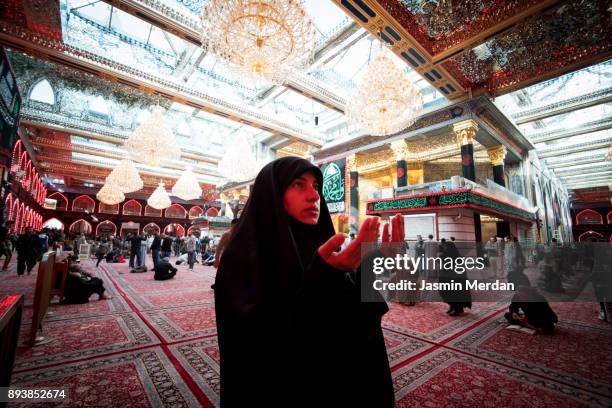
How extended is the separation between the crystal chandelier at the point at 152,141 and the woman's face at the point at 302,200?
6.62 meters

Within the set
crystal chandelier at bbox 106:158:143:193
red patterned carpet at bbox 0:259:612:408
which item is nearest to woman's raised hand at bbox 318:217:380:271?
red patterned carpet at bbox 0:259:612:408

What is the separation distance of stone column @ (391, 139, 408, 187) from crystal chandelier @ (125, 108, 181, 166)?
6481mm

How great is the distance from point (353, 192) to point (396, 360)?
8253 mm

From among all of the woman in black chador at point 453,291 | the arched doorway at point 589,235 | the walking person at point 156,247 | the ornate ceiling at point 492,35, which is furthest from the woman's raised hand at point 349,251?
the arched doorway at point 589,235

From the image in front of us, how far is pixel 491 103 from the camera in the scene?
22.8 ft

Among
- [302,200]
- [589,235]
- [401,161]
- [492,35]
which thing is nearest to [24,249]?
[302,200]

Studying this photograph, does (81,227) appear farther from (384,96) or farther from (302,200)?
(302,200)

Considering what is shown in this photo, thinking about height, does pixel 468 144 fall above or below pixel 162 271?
above

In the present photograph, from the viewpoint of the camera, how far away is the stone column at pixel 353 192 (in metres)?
9.48

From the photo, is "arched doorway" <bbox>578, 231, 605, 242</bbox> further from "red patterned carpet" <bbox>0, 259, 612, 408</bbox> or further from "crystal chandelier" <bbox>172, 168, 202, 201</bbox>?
"crystal chandelier" <bbox>172, 168, 202, 201</bbox>

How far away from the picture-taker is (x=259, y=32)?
336 centimetres

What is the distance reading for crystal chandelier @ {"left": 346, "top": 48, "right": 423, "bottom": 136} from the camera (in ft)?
15.9

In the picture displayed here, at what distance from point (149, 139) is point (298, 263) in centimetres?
680

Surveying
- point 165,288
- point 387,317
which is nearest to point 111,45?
point 165,288
